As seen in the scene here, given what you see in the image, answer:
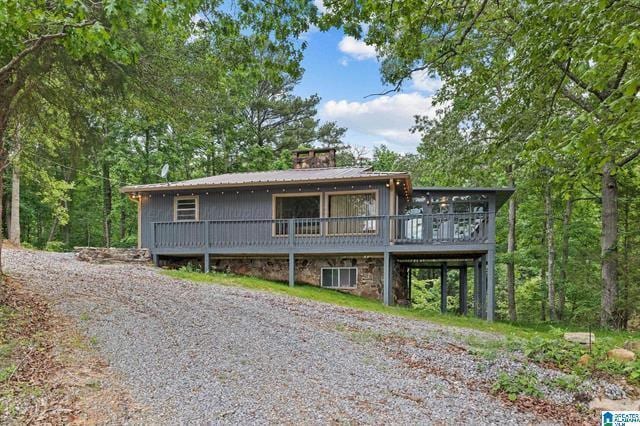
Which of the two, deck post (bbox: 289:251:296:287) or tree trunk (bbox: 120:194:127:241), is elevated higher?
tree trunk (bbox: 120:194:127:241)

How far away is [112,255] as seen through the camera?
13.7 meters

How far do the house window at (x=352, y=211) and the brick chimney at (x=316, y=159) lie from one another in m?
3.34

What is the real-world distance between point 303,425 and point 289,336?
275 centimetres

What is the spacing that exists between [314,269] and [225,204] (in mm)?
3679

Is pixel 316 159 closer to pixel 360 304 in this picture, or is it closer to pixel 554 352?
pixel 360 304

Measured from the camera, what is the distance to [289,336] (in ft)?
21.1

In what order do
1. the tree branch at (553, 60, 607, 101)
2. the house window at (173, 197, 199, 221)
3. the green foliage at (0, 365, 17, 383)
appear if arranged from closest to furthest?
1. the green foliage at (0, 365, 17, 383)
2. the tree branch at (553, 60, 607, 101)
3. the house window at (173, 197, 199, 221)

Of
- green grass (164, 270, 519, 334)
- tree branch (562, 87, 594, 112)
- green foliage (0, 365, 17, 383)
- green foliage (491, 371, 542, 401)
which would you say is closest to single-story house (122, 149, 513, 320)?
green grass (164, 270, 519, 334)

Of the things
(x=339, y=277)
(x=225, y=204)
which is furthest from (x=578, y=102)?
(x=225, y=204)

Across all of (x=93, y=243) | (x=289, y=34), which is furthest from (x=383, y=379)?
(x=93, y=243)

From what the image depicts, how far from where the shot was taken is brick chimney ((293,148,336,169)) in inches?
658

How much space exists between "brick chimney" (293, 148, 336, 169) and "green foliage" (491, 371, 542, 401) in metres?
12.3

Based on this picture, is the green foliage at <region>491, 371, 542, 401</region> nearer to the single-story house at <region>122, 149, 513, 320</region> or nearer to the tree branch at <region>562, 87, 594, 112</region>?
the single-story house at <region>122, 149, 513, 320</region>

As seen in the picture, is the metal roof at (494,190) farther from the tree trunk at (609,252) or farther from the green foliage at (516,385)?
the green foliage at (516,385)
